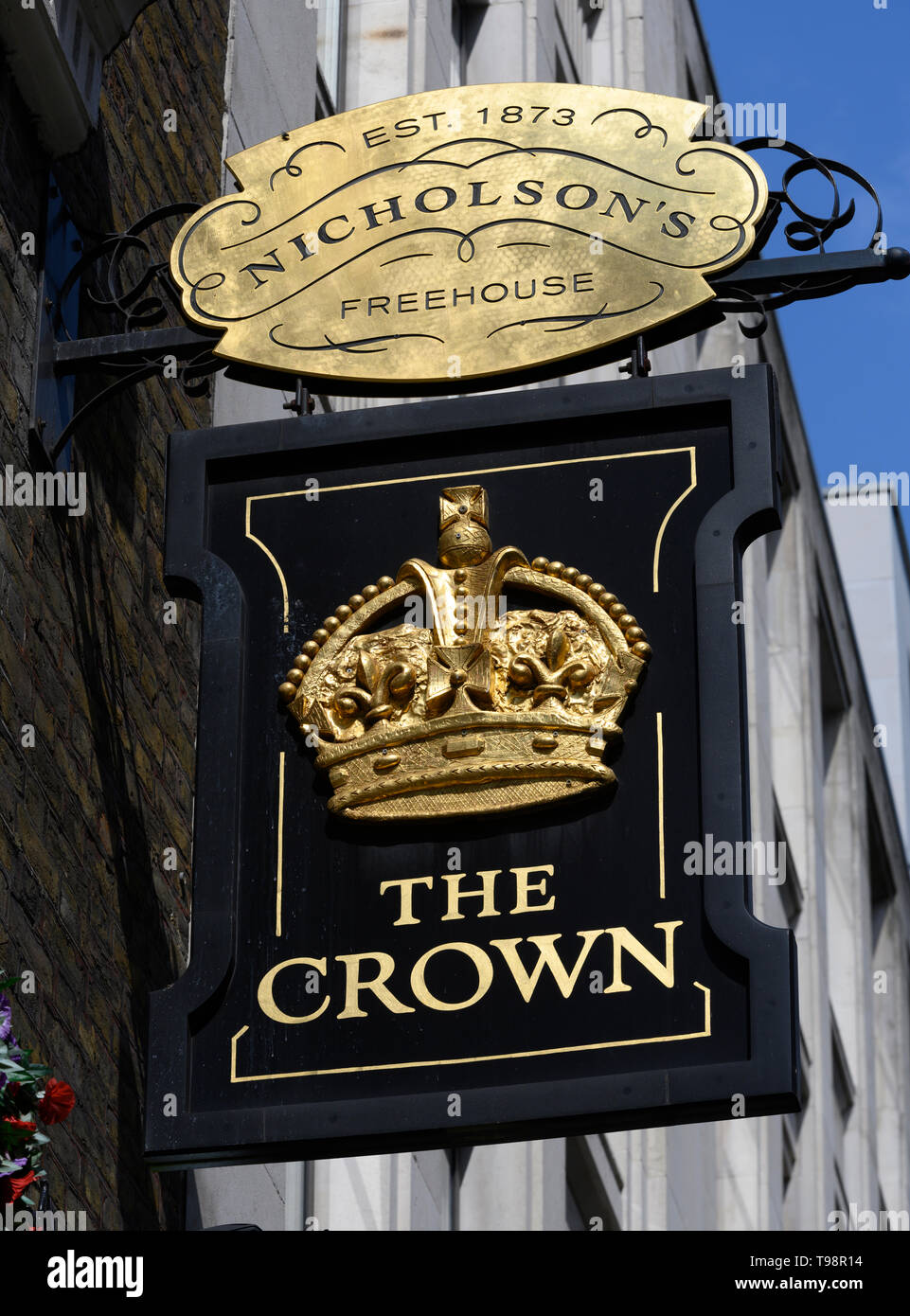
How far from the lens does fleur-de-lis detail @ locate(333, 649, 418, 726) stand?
26.4 feet

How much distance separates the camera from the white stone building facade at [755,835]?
12922mm

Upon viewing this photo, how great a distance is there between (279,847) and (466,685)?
0.77 m

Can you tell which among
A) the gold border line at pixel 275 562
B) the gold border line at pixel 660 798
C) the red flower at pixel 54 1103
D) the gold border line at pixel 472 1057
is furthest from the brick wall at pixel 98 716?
the gold border line at pixel 660 798

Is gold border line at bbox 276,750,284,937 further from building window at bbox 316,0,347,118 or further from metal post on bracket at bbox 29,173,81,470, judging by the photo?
building window at bbox 316,0,347,118

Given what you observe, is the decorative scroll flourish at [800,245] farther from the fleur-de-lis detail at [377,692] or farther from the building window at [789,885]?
the building window at [789,885]

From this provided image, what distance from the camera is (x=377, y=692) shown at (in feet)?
26.5

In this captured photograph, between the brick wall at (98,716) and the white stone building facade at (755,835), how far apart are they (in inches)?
42.1

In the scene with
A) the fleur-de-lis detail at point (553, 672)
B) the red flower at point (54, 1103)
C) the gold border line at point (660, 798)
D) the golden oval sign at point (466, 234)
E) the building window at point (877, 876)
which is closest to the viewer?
the red flower at point (54, 1103)

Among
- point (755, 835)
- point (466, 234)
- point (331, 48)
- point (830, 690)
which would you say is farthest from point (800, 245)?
point (830, 690)

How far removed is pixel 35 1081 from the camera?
703 centimetres

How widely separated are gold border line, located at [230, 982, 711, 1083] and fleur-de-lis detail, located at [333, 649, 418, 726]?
107 centimetres

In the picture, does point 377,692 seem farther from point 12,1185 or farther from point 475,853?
point 12,1185

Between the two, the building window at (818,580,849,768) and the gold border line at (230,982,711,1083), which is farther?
the building window at (818,580,849,768)

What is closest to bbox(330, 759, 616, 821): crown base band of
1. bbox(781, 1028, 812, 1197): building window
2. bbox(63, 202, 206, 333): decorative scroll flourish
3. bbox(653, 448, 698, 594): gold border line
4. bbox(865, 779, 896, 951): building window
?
bbox(653, 448, 698, 594): gold border line
